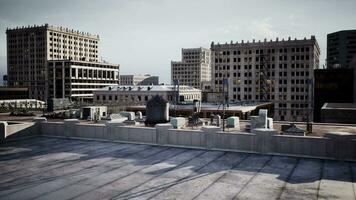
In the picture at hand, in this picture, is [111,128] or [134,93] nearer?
[111,128]

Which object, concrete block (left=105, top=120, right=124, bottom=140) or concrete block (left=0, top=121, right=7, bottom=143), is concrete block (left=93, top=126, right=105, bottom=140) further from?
concrete block (left=0, top=121, right=7, bottom=143)

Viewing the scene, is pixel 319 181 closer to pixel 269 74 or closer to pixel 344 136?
pixel 344 136

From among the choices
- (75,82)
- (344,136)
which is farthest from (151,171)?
(75,82)

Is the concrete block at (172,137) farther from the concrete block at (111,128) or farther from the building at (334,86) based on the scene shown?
the building at (334,86)

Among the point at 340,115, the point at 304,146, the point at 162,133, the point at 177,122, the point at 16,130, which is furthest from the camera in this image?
the point at 340,115

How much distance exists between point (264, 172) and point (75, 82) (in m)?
148

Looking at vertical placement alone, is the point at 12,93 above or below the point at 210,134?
above

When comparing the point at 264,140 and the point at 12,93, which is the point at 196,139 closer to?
the point at 264,140

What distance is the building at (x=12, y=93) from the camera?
11012cm

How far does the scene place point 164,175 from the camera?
15.1m

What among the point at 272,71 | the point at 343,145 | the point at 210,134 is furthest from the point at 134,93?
the point at 343,145

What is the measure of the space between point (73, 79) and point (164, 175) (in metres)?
146

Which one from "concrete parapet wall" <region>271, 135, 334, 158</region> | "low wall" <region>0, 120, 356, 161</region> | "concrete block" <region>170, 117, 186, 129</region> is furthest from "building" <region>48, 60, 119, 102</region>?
"concrete parapet wall" <region>271, 135, 334, 158</region>

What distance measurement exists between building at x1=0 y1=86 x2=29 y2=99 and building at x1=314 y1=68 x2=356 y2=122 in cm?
9875
